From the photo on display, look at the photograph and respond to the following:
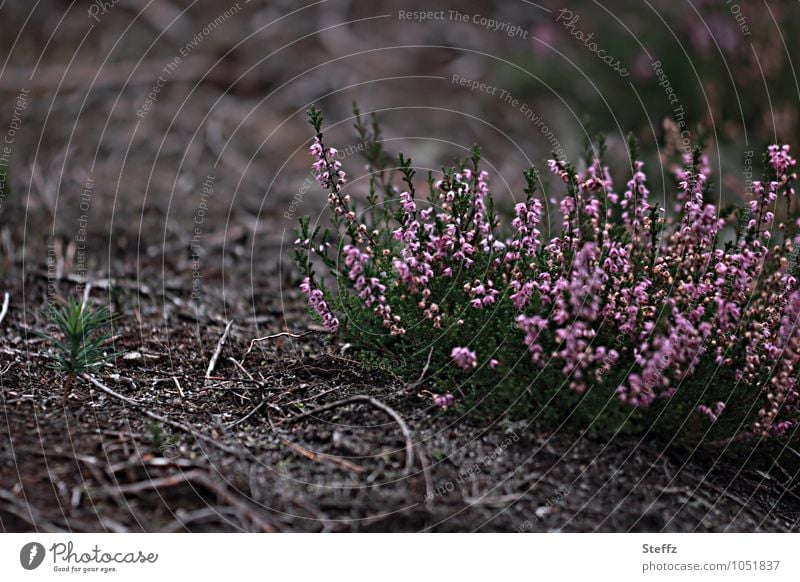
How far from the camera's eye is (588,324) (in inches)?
146

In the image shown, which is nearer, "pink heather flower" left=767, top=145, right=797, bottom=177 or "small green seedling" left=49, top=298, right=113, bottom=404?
"pink heather flower" left=767, top=145, right=797, bottom=177

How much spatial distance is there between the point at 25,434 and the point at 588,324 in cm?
259

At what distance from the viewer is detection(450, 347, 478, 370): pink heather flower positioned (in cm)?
373

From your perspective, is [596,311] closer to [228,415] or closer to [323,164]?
[323,164]

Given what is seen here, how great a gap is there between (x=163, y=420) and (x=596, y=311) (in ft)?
6.87

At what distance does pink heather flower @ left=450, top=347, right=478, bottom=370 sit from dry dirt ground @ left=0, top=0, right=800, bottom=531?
0.26m

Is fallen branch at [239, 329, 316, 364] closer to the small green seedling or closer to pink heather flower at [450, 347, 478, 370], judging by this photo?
the small green seedling

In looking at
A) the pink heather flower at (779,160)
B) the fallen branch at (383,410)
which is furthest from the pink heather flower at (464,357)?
the pink heather flower at (779,160)

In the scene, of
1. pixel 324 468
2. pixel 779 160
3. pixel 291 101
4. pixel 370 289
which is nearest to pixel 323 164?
A: pixel 370 289

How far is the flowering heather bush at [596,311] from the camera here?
12.0ft
